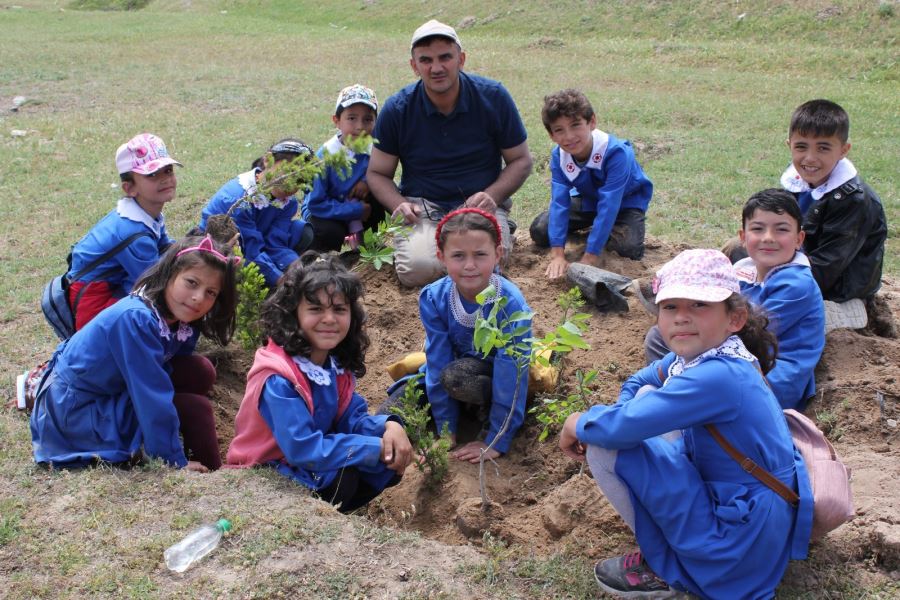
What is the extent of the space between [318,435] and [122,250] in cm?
177

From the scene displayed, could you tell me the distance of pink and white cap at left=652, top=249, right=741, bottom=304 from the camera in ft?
9.04

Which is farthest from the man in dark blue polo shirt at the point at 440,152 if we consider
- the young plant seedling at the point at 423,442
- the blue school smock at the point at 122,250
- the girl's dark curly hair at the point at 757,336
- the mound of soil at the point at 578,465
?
the girl's dark curly hair at the point at 757,336

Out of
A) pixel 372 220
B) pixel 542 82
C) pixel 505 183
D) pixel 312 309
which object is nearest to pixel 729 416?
pixel 312 309

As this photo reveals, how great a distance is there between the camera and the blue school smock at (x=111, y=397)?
3594mm

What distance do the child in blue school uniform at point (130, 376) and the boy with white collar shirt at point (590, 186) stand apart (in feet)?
8.46

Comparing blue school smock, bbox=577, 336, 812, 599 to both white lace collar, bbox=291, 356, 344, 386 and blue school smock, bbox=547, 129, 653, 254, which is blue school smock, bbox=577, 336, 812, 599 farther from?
blue school smock, bbox=547, 129, 653, 254

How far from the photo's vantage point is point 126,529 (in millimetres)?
3250

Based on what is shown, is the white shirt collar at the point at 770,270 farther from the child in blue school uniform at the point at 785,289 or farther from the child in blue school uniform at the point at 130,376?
the child in blue school uniform at the point at 130,376

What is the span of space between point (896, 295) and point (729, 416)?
3404mm

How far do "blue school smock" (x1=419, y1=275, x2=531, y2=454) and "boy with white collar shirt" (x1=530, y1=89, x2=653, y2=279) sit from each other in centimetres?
157

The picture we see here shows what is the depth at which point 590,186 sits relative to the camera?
19.3ft

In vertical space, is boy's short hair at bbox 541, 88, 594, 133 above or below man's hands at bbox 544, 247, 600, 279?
above

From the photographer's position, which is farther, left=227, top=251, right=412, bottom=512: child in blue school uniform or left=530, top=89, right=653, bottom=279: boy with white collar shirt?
left=530, top=89, right=653, bottom=279: boy with white collar shirt

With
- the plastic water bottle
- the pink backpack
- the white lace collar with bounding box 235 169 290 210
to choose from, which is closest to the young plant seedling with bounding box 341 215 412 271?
the white lace collar with bounding box 235 169 290 210
